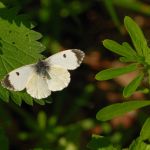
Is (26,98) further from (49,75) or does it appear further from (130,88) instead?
(130,88)

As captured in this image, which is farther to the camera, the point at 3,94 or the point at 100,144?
the point at 3,94

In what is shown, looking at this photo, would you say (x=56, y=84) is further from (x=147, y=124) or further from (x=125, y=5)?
(x=125, y=5)

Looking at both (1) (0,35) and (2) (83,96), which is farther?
(2) (83,96)

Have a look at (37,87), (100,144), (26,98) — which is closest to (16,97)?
(26,98)

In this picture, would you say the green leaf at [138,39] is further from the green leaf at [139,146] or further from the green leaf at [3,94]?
the green leaf at [3,94]

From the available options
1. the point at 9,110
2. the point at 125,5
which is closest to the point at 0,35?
the point at 9,110

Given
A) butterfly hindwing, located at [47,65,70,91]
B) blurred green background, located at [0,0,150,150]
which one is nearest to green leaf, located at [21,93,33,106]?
butterfly hindwing, located at [47,65,70,91]

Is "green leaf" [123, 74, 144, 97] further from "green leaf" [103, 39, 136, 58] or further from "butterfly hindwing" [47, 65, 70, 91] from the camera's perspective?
"butterfly hindwing" [47, 65, 70, 91]
